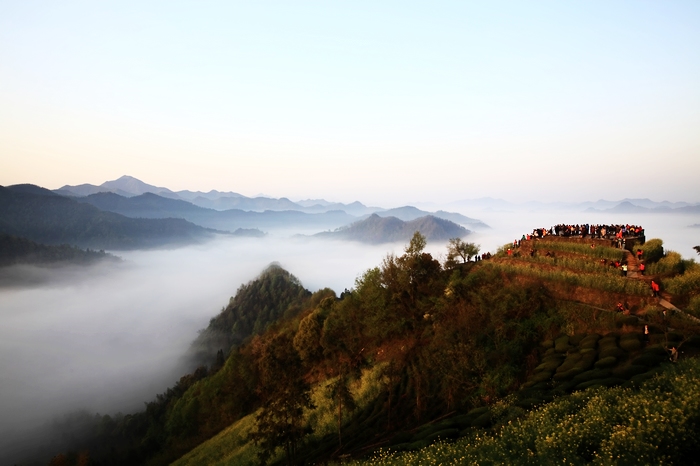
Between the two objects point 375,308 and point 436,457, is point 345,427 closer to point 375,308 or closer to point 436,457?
point 375,308

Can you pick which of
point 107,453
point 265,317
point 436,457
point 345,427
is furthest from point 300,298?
point 436,457

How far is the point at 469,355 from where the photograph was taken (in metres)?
37.8

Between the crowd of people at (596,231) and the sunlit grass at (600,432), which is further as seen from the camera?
the crowd of people at (596,231)

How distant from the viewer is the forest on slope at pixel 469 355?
25.9 metres

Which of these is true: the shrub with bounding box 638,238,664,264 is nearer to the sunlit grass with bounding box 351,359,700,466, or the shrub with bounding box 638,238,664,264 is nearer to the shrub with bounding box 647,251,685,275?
the shrub with bounding box 647,251,685,275

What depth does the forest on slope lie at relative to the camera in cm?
2592

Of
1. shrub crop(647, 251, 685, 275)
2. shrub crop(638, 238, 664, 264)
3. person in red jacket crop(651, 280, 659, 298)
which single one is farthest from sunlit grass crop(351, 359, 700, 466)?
shrub crop(638, 238, 664, 264)

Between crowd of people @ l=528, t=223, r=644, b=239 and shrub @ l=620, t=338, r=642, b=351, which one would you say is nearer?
shrub @ l=620, t=338, r=642, b=351

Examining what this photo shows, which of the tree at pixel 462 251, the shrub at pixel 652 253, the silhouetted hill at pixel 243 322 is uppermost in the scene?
the shrub at pixel 652 253

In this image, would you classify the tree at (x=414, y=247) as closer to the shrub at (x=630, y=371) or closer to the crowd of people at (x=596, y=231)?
the crowd of people at (x=596, y=231)

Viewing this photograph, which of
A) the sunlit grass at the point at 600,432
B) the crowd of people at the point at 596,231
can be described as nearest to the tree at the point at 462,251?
the crowd of people at the point at 596,231

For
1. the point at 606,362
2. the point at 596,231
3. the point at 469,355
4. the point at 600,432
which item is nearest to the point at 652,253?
the point at 596,231

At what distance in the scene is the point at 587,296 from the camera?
4097 cm

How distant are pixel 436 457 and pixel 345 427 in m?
25.3
